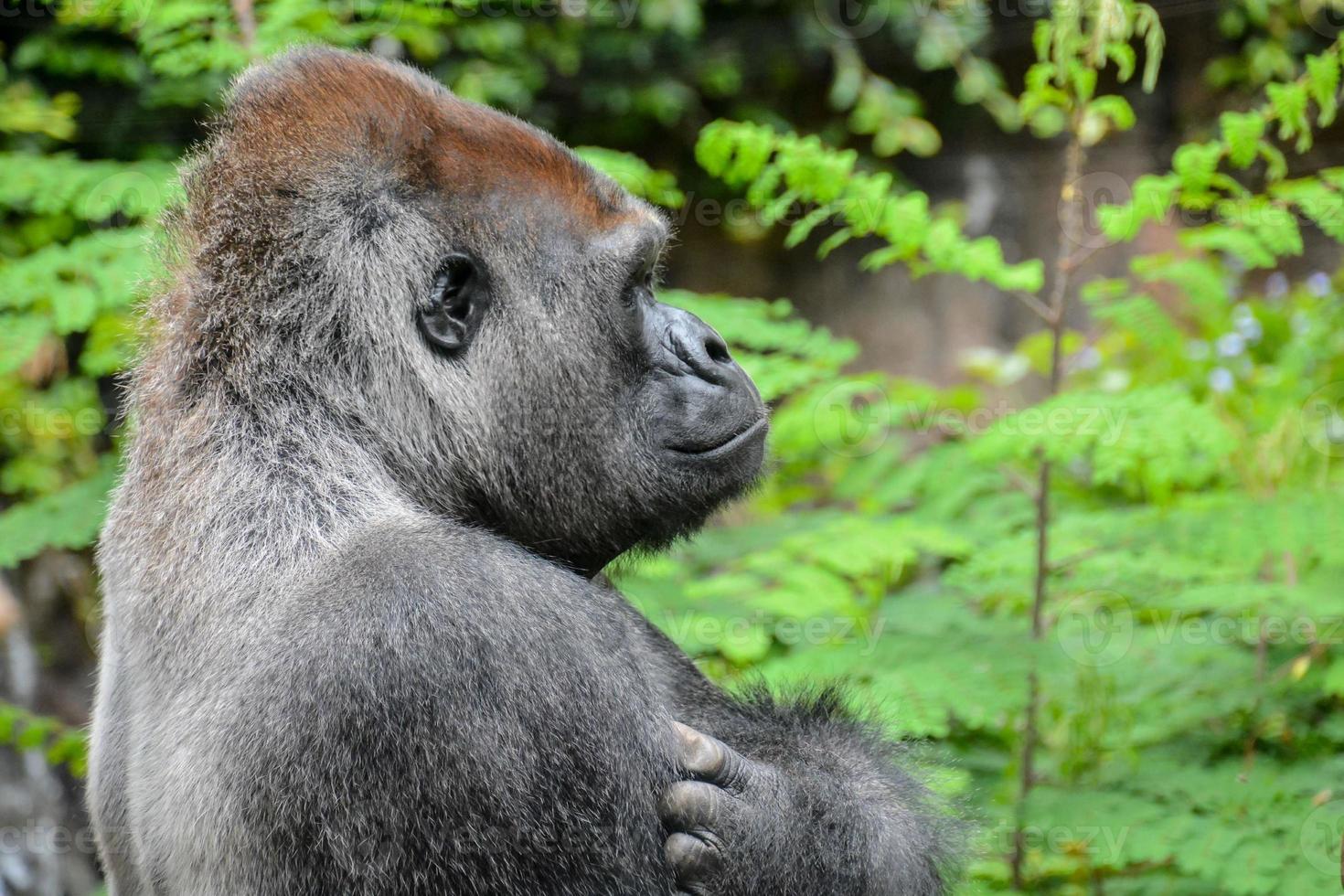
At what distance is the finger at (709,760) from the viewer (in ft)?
7.63

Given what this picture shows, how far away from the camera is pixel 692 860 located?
7.41 feet

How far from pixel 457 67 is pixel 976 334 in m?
5.89

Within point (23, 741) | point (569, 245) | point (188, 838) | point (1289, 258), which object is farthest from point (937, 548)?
point (1289, 258)

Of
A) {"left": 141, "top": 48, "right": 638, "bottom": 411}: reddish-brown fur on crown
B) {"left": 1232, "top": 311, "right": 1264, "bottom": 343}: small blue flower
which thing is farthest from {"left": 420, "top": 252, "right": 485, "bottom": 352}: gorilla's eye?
{"left": 1232, "top": 311, "right": 1264, "bottom": 343}: small blue flower

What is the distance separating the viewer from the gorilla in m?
2.14

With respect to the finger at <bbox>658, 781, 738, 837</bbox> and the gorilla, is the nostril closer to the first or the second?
the gorilla

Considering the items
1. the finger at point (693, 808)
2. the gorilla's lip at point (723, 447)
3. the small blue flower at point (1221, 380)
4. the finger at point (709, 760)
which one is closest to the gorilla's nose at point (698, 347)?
the gorilla's lip at point (723, 447)

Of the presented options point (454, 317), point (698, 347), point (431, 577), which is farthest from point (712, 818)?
point (454, 317)

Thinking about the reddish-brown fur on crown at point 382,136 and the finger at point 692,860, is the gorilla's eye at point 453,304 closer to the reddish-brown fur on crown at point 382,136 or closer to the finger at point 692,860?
→ the reddish-brown fur on crown at point 382,136

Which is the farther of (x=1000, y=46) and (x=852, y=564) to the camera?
(x=1000, y=46)

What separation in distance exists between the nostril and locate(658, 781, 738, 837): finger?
98 cm

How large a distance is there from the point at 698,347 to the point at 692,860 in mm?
1096

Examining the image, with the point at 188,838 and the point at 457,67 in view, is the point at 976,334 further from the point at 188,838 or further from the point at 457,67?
the point at 188,838

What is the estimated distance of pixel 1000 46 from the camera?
409 inches
